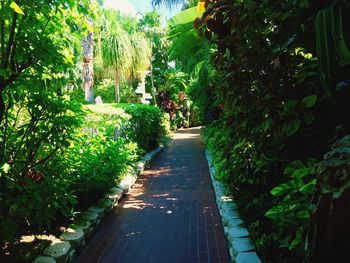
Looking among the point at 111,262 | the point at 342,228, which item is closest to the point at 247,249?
the point at 111,262

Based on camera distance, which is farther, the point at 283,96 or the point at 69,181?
the point at 69,181

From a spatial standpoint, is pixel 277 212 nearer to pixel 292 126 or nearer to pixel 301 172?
pixel 301 172

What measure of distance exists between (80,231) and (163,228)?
1.28 m

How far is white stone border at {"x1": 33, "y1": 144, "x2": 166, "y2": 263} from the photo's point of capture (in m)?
3.65

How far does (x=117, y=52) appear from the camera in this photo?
54.6 feet

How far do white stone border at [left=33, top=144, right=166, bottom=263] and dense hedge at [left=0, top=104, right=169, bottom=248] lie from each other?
0.18 metres

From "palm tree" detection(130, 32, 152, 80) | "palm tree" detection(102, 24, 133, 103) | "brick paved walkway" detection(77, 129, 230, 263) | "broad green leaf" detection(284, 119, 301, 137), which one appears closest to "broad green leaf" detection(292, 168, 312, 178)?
"broad green leaf" detection(284, 119, 301, 137)

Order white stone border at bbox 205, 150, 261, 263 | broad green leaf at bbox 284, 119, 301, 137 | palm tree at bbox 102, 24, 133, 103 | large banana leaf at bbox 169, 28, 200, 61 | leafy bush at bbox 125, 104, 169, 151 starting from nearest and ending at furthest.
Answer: broad green leaf at bbox 284, 119, 301, 137 → white stone border at bbox 205, 150, 261, 263 → large banana leaf at bbox 169, 28, 200, 61 → leafy bush at bbox 125, 104, 169, 151 → palm tree at bbox 102, 24, 133, 103

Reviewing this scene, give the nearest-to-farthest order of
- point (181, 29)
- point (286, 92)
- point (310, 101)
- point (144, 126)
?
point (310, 101)
point (286, 92)
point (181, 29)
point (144, 126)

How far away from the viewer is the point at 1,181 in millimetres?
3271

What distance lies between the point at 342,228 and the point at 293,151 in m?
1.54

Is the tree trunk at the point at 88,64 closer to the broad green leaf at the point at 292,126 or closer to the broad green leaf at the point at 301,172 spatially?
the broad green leaf at the point at 292,126

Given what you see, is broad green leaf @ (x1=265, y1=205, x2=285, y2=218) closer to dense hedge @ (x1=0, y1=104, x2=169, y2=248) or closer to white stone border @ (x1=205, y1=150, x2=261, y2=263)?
white stone border @ (x1=205, y1=150, x2=261, y2=263)

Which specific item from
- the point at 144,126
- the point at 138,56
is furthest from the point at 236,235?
the point at 138,56
